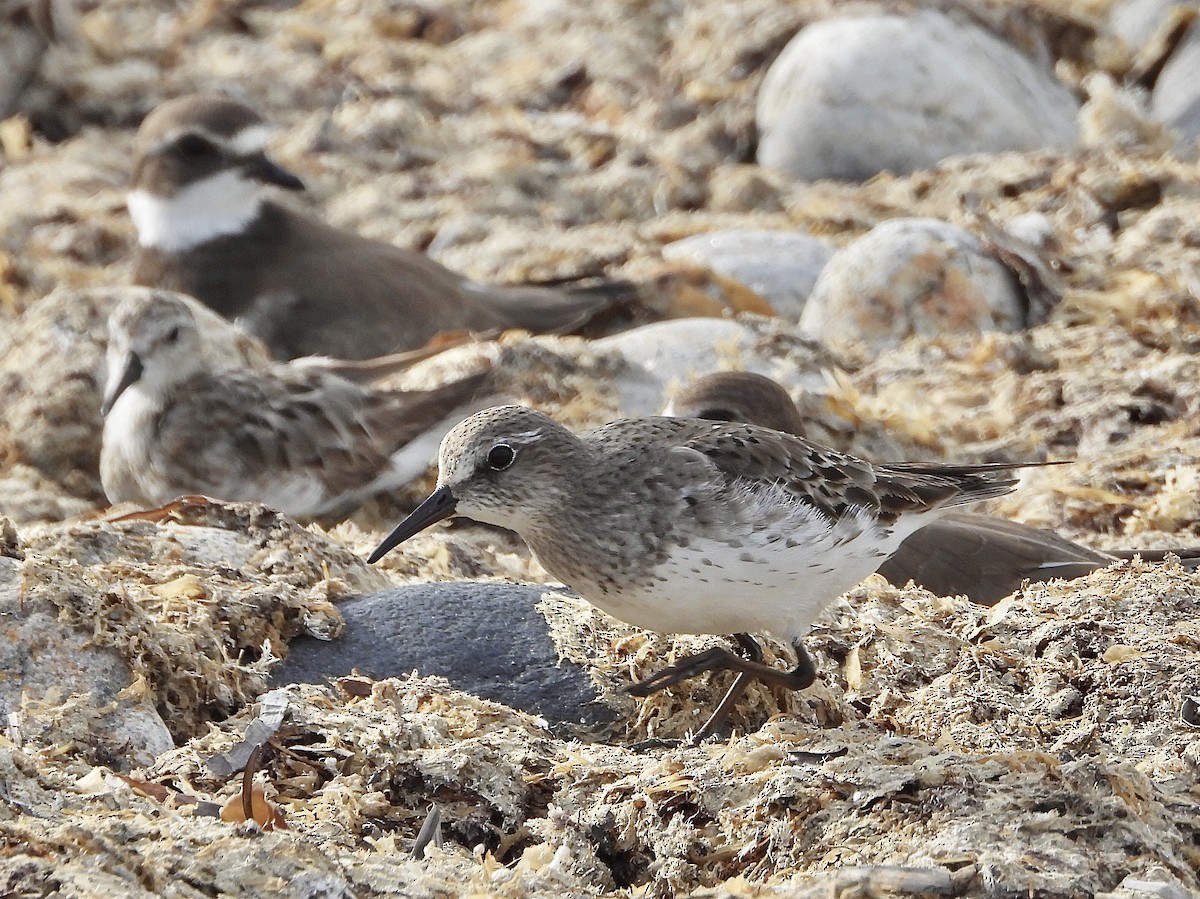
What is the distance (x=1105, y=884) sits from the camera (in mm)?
3201

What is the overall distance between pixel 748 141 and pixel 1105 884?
834 cm

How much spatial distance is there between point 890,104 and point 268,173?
3.94 metres

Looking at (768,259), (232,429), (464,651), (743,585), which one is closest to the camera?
(743,585)

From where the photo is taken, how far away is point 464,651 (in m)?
4.48

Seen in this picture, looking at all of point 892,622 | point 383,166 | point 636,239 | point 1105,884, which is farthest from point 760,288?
point 1105,884

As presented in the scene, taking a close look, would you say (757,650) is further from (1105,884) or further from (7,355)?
(7,355)

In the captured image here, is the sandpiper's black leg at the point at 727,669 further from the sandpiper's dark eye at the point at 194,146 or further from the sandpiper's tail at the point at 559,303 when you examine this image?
the sandpiper's dark eye at the point at 194,146

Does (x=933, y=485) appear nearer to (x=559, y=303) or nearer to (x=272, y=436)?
(x=272, y=436)

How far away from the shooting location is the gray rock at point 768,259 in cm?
888

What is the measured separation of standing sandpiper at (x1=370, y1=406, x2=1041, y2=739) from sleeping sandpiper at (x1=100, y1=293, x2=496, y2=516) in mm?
2501

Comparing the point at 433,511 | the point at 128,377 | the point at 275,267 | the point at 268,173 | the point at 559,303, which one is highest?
the point at 433,511

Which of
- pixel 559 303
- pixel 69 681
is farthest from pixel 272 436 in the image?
pixel 69 681

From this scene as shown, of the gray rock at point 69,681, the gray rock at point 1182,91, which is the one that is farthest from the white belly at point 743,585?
the gray rock at point 1182,91

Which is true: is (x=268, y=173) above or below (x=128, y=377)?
above
